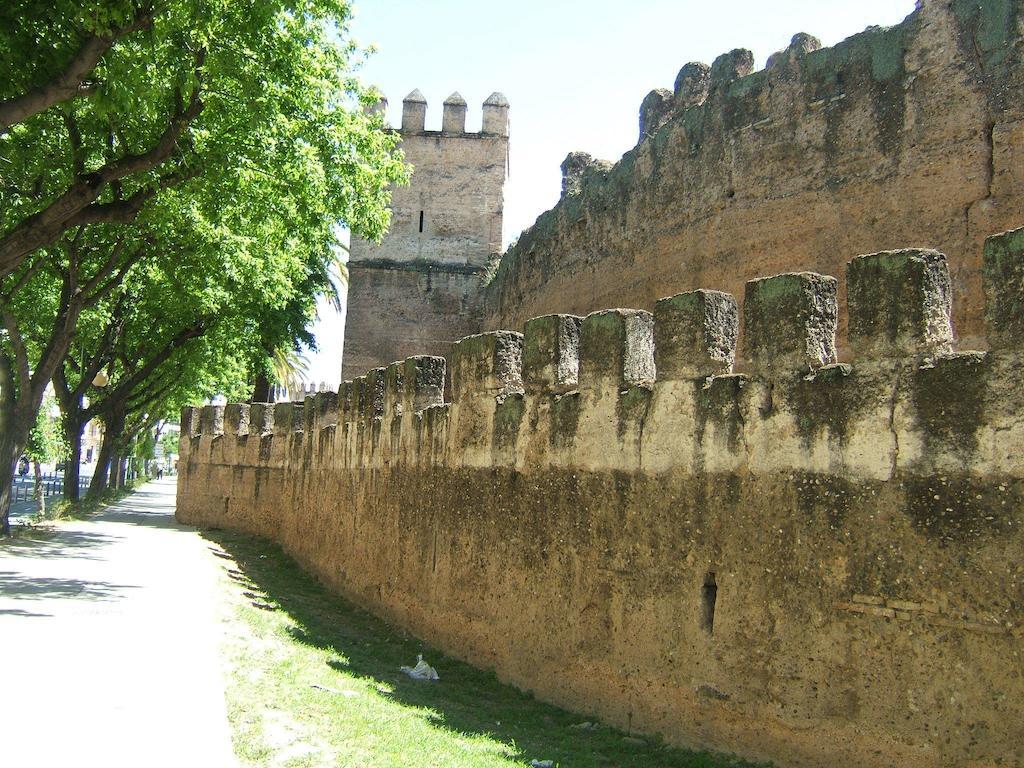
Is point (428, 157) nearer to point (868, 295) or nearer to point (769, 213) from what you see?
point (769, 213)

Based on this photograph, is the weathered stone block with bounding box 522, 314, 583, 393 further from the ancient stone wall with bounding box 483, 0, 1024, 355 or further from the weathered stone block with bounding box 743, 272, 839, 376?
the ancient stone wall with bounding box 483, 0, 1024, 355

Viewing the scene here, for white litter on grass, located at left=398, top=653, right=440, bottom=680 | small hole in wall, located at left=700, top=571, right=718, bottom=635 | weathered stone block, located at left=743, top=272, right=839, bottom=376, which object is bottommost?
white litter on grass, located at left=398, top=653, right=440, bottom=680

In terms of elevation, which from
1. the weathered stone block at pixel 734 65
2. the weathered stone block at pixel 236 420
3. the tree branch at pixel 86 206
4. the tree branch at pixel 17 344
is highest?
the weathered stone block at pixel 734 65

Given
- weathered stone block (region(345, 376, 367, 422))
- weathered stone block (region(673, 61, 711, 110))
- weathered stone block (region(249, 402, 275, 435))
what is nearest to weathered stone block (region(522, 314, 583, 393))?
weathered stone block (region(345, 376, 367, 422))

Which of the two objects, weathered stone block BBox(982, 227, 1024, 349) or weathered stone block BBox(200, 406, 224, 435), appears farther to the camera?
weathered stone block BBox(200, 406, 224, 435)

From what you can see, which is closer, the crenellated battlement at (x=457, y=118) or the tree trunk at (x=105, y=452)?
the tree trunk at (x=105, y=452)

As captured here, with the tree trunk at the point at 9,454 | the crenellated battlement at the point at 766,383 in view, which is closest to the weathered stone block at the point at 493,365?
Result: the crenellated battlement at the point at 766,383

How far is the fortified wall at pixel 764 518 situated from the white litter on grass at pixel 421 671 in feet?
1.28

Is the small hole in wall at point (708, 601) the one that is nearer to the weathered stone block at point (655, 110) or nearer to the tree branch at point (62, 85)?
the tree branch at point (62, 85)

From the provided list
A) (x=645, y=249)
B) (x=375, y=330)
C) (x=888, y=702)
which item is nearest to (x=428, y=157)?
(x=375, y=330)

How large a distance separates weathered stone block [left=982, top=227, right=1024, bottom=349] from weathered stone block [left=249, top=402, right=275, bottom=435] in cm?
1417

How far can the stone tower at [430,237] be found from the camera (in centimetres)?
2641

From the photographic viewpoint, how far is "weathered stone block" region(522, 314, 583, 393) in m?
6.58

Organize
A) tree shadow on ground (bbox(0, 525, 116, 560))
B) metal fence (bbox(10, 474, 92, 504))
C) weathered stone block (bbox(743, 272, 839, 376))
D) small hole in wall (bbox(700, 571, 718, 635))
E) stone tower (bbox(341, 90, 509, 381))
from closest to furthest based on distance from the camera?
weathered stone block (bbox(743, 272, 839, 376)) < small hole in wall (bbox(700, 571, 718, 635)) < tree shadow on ground (bbox(0, 525, 116, 560)) < stone tower (bbox(341, 90, 509, 381)) < metal fence (bbox(10, 474, 92, 504))
